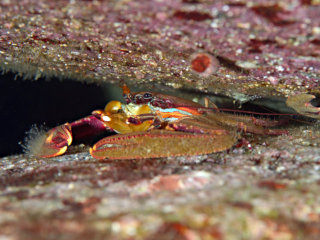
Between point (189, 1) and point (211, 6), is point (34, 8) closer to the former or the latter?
point (189, 1)

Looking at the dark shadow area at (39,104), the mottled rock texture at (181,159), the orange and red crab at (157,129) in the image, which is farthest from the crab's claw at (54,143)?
the dark shadow area at (39,104)

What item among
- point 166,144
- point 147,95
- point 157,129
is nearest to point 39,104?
point 147,95

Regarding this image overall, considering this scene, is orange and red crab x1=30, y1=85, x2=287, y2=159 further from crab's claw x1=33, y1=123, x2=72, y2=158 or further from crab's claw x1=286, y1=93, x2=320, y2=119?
crab's claw x1=286, y1=93, x2=320, y2=119

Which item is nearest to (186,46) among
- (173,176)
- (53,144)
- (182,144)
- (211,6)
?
Result: (211,6)

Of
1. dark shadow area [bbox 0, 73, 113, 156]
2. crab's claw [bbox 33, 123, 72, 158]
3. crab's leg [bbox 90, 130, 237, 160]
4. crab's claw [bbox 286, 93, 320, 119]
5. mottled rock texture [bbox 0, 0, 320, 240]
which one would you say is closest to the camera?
mottled rock texture [bbox 0, 0, 320, 240]

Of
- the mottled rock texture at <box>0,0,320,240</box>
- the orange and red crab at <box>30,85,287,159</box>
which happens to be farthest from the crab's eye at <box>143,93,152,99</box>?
the mottled rock texture at <box>0,0,320,240</box>

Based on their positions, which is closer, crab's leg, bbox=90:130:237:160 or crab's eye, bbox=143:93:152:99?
crab's leg, bbox=90:130:237:160

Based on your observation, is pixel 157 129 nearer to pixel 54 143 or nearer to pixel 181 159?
pixel 181 159

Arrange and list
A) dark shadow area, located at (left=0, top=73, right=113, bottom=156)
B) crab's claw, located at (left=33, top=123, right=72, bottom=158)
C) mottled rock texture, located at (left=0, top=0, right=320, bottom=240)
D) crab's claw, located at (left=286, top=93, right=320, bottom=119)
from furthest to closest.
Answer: dark shadow area, located at (left=0, top=73, right=113, bottom=156) → crab's claw, located at (left=33, top=123, right=72, bottom=158) → crab's claw, located at (left=286, top=93, right=320, bottom=119) → mottled rock texture, located at (left=0, top=0, right=320, bottom=240)
